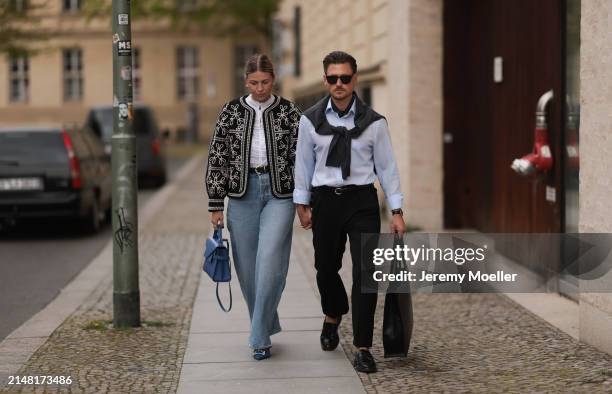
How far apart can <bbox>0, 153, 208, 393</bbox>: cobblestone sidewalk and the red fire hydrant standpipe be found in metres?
2.78

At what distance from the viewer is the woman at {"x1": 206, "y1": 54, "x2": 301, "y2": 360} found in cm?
639

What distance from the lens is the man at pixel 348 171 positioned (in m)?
6.05

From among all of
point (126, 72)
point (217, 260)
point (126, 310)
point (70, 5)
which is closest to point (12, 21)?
point (126, 72)

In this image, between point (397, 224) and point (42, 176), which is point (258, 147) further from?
point (42, 176)

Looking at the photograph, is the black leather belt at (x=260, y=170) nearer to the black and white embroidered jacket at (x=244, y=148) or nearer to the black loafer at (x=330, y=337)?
the black and white embroidered jacket at (x=244, y=148)

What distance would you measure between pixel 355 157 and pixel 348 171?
10cm

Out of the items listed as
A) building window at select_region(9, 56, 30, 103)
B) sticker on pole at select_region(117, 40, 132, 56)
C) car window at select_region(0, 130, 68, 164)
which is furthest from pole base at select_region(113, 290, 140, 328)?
building window at select_region(9, 56, 30, 103)

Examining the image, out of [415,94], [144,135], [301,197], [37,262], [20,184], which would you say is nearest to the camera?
[301,197]

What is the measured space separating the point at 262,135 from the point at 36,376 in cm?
181

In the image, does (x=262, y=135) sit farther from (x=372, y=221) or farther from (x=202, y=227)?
(x=202, y=227)

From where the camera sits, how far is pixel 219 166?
6.47m

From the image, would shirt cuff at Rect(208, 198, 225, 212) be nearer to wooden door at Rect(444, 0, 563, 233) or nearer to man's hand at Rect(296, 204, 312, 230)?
man's hand at Rect(296, 204, 312, 230)

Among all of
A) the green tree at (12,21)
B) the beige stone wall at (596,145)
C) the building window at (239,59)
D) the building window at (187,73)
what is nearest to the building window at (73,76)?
the building window at (187,73)

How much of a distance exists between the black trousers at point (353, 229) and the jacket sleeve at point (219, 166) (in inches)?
22.3
